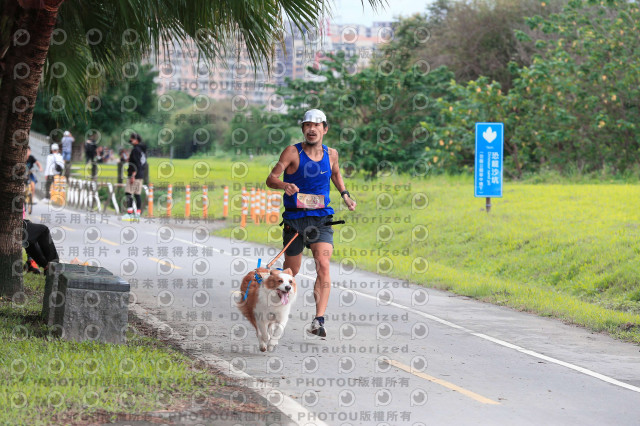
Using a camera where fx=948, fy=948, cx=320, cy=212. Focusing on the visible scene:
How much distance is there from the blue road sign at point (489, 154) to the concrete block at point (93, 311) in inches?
533

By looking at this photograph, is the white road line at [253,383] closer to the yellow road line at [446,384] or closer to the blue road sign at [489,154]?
the yellow road line at [446,384]

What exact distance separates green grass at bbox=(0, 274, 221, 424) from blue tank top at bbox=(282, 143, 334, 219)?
1.98 meters

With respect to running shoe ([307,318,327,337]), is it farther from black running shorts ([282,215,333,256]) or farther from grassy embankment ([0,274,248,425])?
grassy embankment ([0,274,248,425])

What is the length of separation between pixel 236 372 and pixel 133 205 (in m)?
20.5

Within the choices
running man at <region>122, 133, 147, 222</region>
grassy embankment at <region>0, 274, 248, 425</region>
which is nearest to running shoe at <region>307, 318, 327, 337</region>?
grassy embankment at <region>0, 274, 248, 425</region>

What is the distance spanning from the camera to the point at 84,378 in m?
7.12

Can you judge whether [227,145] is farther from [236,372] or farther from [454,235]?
[236,372]

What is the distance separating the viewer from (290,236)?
9836mm

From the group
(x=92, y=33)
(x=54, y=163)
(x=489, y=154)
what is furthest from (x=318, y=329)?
(x=54, y=163)

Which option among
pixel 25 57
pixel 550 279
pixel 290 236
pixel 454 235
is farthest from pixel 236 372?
pixel 454 235

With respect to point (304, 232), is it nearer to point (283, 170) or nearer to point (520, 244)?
point (283, 170)

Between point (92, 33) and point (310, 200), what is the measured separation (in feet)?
14.3

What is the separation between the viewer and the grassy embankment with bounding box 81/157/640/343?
14.2m

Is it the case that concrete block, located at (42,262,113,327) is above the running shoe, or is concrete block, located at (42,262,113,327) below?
above
